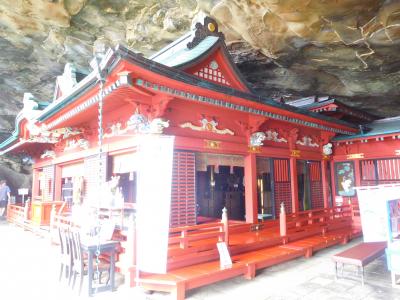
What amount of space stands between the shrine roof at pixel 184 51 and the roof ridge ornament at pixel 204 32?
141 millimetres

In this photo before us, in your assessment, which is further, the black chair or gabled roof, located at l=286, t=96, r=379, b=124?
gabled roof, located at l=286, t=96, r=379, b=124

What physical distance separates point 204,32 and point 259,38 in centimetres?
274

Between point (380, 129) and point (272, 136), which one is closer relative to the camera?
point (272, 136)

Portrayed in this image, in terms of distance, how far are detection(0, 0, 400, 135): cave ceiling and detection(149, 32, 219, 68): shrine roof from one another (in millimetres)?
2113

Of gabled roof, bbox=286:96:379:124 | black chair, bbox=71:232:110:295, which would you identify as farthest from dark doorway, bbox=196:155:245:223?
black chair, bbox=71:232:110:295

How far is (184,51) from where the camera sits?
966cm

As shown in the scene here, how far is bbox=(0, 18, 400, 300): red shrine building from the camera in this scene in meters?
7.24

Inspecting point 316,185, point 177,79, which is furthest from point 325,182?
point 177,79

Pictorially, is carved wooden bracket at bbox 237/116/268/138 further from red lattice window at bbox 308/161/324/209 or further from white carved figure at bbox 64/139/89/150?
white carved figure at bbox 64/139/89/150

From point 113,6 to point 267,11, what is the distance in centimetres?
796

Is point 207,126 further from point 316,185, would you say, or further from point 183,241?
point 316,185

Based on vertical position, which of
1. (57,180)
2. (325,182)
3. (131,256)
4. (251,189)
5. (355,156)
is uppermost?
(355,156)

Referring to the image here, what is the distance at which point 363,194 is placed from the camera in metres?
7.47

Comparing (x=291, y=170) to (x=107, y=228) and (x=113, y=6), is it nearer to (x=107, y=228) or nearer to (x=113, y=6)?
(x=107, y=228)
